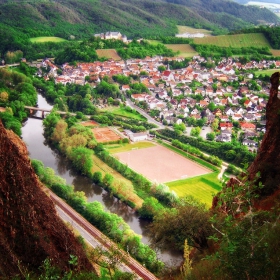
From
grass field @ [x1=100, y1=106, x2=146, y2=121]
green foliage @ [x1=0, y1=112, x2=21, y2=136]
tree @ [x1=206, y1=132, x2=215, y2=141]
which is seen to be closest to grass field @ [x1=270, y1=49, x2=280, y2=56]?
grass field @ [x1=100, y1=106, x2=146, y2=121]

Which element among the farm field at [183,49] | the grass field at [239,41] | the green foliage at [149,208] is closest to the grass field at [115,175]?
the green foliage at [149,208]

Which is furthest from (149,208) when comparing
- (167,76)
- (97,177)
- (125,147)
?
(167,76)

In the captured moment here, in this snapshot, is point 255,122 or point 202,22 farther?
point 202,22

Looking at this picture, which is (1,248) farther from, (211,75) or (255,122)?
(211,75)

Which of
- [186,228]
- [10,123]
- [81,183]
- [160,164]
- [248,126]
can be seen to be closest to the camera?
[186,228]

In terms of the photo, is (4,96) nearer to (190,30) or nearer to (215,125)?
(215,125)

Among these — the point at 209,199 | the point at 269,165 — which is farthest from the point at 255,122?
the point at 269,165

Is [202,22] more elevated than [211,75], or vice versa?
[202,22]
